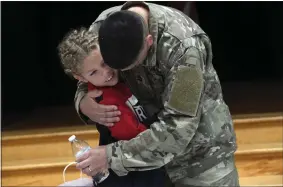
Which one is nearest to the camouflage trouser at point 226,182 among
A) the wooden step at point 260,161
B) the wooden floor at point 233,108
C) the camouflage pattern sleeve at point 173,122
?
the camouflage pattern sleeve at point 173,122

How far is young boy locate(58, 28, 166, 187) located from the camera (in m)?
1.14

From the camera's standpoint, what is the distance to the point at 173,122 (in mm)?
1092

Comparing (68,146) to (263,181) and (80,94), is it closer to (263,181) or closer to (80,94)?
(263,181)

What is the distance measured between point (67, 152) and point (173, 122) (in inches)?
74.8

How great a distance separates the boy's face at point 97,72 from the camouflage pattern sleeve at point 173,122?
0.14 meters

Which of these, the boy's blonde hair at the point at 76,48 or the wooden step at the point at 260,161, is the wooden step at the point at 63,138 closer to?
the wooden step at the point at 260,161

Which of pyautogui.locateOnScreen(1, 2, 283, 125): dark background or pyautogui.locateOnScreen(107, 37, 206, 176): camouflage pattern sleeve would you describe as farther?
pyautogui.locateOnScreen(1, 2, 283, 125): dark background

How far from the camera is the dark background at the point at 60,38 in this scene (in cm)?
385

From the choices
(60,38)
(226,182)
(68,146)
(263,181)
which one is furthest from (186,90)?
(60,38)

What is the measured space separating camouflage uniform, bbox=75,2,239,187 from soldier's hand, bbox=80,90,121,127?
0.04 meters

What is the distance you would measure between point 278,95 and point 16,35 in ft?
7.27

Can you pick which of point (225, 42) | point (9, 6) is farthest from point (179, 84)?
point (225, 42)

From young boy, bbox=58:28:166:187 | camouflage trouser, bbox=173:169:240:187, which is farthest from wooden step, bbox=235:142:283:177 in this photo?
young boy, bbox=58:28:166:187

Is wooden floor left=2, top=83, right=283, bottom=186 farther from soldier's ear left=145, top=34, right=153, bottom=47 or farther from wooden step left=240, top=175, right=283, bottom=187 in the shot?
soldier's ear left=145, top=34, right=153, bottom=47
